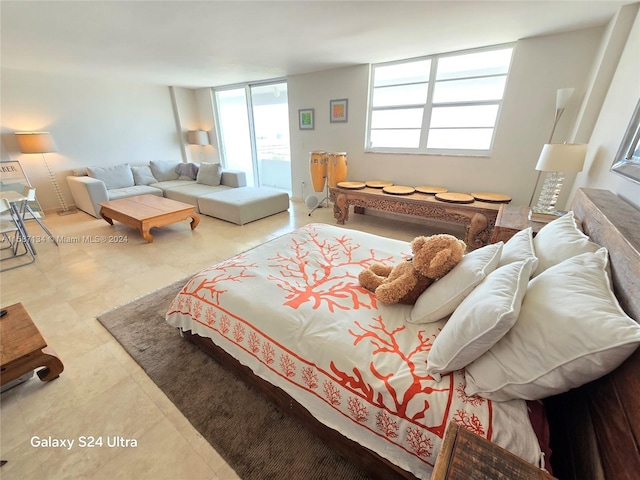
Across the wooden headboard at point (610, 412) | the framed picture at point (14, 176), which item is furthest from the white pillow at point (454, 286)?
the framed picture at point (14, 176)

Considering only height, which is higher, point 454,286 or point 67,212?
point 454,286

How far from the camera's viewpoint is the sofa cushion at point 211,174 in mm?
4871

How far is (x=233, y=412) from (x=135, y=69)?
16.3 feet

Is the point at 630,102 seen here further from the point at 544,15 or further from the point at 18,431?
the point at 18,431

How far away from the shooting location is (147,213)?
3256mm

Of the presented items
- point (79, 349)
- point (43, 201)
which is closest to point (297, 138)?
point (79, 349)

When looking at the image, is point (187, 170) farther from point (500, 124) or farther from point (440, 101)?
point (500, 124)

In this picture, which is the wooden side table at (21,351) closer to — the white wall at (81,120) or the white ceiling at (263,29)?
the white ceiling at (263,29)

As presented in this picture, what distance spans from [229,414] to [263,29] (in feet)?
10.2

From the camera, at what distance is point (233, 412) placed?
4.25 feet

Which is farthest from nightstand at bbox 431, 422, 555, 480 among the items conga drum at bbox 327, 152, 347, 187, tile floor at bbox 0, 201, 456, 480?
conga drum at bbox 327, 152, 347, 187

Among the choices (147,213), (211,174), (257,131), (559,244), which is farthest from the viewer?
(257,131)

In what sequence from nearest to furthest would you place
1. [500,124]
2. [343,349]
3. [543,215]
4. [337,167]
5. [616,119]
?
[343,349], [616,119], [543,215], [500,124], [337,167]

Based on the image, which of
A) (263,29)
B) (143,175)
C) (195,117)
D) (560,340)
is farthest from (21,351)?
(195,117)
